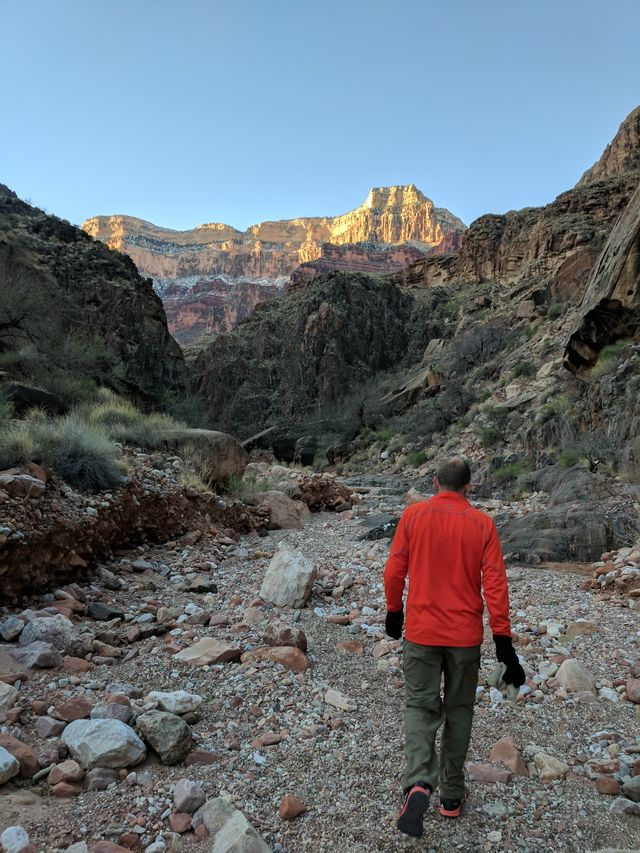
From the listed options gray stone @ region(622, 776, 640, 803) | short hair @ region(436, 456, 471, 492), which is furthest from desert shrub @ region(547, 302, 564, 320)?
gray stone @ region(622, 776, 640, 803)

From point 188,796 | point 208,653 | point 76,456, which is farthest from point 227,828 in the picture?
point 76,456

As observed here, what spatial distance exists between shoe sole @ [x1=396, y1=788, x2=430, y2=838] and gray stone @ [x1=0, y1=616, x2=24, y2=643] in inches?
113

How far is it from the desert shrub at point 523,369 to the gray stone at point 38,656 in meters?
16.0

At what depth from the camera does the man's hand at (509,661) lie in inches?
87.5

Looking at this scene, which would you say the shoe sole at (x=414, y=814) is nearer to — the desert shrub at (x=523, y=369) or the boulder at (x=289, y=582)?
the boulder at (x=289, y=582)

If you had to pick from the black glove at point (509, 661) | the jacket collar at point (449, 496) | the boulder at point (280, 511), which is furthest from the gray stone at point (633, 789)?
the boulder at point (280, 511)

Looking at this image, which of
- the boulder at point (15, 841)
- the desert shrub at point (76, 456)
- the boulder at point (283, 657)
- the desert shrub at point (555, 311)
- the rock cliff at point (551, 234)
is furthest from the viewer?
the rock cliff at point (551, 234)

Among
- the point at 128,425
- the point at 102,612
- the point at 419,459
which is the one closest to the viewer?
the point at 102,612

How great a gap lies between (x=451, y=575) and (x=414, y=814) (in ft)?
2.99

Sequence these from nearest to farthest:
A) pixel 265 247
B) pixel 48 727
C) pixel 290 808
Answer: pixel 290 808, pixel 48 727, pixel 265 247

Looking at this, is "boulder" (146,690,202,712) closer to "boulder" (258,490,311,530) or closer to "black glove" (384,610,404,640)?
"black glove" (384,610,404,640)

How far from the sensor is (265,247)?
16425cm

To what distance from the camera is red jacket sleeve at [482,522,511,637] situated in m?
2.22

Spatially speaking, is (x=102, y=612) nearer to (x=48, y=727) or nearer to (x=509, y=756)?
(x=48, y=727)
